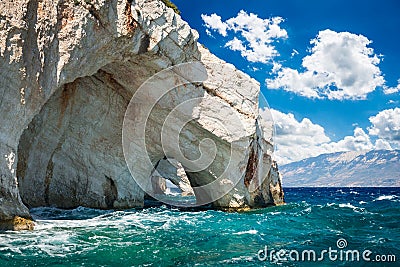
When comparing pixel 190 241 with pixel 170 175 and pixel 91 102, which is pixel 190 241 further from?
pixel 170 175

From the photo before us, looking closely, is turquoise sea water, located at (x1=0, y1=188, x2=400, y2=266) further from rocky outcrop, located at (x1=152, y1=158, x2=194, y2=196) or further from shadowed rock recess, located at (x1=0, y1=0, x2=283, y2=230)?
rocky outcrop, located at (x1=152, y1=158, x2=194, y2=196)

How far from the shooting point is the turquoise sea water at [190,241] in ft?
35.5

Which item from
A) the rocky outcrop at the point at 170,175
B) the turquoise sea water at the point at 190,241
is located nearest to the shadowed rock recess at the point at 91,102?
the turquoise sea water at the point at 190,241

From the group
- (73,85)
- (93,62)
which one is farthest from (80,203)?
(93,62)

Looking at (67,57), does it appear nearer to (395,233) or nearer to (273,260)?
(273,260)

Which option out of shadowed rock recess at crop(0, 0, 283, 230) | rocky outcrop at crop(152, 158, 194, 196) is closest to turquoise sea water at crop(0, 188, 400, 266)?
shadowed rock recess at crop(0, 0, 283, 230)

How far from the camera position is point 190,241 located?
13891 mm

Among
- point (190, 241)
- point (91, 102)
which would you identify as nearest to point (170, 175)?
point (91, 102)

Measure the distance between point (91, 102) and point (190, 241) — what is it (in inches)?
541

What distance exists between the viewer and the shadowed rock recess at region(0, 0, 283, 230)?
14.6 metres

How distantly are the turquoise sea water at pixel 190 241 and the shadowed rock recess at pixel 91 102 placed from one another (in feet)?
9.42

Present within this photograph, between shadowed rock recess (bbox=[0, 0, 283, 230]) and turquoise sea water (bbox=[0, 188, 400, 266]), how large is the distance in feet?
9.42

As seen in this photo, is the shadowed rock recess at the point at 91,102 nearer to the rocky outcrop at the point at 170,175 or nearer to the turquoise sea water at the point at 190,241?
the turquoise sea water at the point at 190,241

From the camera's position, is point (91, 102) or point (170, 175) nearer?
point (91, 102)
